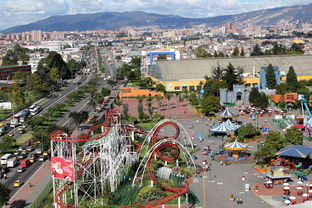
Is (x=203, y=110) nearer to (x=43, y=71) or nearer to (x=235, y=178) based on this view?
(x=235, y=178)

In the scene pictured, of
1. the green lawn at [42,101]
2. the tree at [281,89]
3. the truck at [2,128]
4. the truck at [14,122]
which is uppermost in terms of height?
the tree at [281,89]

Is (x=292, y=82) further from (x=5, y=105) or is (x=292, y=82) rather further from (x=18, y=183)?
(x=18, y=183)

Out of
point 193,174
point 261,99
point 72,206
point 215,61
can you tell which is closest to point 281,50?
point 215,61

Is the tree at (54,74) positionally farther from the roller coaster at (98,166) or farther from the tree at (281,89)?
the roller coaster at (98,166)

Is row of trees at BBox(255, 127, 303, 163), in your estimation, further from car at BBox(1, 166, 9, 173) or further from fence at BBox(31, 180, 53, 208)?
car at BBox(1, 166, 9, 173)

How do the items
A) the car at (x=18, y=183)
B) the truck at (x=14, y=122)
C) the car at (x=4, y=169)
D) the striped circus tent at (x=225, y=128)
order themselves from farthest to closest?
1. the truck at (x=14, y=122)
2. the striped circus tent at (x=225, y=128)
3. the car at (x=4, y=169)
4. the car at (x=18, y=183)

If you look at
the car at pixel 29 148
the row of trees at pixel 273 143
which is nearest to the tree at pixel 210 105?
the row of trees at pixel 273 143
